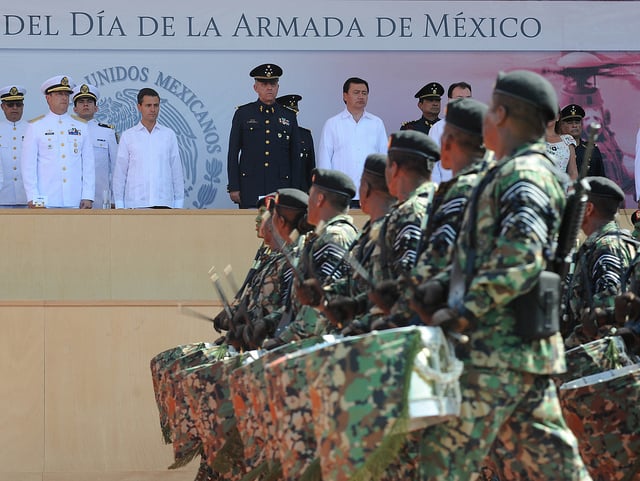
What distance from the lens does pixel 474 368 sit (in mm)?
5035

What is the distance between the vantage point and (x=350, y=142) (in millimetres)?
12711

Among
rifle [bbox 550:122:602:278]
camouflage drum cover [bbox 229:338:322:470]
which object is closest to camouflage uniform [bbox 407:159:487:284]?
rifle [bbox 550:122:602:278]

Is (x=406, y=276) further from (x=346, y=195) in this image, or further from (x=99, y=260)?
(x=99, y=260)

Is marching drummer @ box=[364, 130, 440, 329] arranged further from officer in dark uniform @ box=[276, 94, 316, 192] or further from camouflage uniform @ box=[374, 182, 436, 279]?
officer in dark uniform @ box=[276, 94, 316, 192]

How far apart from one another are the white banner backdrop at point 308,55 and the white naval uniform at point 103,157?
68 centimetres

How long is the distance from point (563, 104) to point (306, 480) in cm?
908

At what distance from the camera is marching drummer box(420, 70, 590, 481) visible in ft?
16.0

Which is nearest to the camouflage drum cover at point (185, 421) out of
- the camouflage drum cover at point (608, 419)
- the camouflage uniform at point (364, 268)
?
the camouflage uniform at point (364, 268)

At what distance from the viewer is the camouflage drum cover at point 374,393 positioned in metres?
4.92

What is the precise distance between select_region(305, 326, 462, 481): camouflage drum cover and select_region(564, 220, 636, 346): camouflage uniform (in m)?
2.30

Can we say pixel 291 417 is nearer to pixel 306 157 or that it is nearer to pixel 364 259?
pixel 364 259

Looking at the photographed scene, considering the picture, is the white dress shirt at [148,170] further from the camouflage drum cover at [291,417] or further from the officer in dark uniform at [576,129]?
the camouflage drum cover at [291,417]

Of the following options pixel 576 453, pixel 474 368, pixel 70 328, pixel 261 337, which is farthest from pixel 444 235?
pixel 70 328

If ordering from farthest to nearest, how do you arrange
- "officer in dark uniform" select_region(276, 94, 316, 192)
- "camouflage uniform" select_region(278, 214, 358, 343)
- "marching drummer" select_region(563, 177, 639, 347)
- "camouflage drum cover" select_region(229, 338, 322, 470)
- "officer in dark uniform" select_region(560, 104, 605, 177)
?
"officer in dark uniform" select_region(276, 94, 316, 192) → "officer in dark uniform" select_region(560, 104, 605, 177) → "marching drummer" select_region(563, 177, 639, 347) → "camouflage uniform" select_region(278, 214, 358, 343) → "camouflage drum cover" select_region(229, 338, 322, 470)
